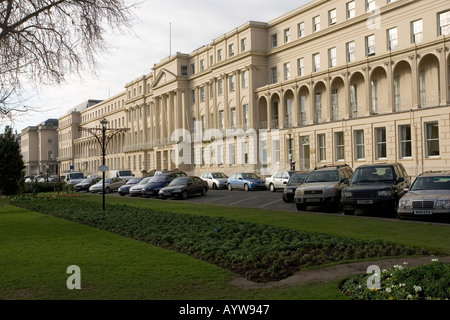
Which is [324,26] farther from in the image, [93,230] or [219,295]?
[219,295]

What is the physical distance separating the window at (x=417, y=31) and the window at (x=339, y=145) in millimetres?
9271

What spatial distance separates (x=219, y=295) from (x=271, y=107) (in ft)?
143

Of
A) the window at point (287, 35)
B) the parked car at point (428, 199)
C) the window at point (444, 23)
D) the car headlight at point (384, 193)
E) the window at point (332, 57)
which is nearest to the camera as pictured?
the parked car at point (428, 199)

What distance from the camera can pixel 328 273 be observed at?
7.85 m

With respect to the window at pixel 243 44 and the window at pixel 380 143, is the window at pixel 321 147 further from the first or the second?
the window at pixel 243 44

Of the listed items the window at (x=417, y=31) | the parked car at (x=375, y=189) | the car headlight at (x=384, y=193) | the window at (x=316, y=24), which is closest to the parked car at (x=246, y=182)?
the window at (x=417, y=31)

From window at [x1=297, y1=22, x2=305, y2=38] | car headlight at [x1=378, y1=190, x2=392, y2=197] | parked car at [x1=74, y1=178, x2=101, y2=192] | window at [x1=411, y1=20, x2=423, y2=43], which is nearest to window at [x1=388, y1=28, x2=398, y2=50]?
window at [x1=411, y1=20, x2=423, y2=43]

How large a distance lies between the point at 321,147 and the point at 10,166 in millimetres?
26806

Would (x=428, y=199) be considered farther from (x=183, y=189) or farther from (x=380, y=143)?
(x=380, y=143)

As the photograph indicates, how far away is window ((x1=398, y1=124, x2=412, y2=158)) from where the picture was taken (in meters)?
34.0

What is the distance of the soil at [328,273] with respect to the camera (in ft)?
23.8

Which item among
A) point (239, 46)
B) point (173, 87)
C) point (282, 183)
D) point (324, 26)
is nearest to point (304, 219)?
point (282, 183)
